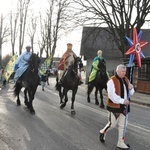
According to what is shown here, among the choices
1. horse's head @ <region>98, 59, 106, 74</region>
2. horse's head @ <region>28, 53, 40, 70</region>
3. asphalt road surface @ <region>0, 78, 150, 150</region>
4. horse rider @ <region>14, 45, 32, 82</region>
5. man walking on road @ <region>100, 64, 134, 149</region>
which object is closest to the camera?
man walking on road @ <region>100, 64, 134, 149</region>

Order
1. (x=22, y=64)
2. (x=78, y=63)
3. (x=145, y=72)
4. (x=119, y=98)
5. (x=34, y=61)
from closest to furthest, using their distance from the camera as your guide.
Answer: (x=119, y=98), (x=34, y=61), (x=78, y=63), (x=22, y=64), (x=145, y=72)

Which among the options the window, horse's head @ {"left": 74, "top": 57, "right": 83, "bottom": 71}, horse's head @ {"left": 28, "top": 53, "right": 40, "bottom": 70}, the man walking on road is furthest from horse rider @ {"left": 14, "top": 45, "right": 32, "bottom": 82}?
the window

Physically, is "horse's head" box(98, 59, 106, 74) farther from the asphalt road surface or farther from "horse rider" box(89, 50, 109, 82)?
the asphalt road surface

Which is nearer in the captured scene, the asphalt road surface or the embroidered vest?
the embroidered vest

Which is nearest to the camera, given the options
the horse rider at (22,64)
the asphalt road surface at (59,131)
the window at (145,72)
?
the asphalt road surface at (59,131)

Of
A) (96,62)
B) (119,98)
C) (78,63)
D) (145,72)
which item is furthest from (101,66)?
(145,72)

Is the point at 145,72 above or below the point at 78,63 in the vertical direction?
below

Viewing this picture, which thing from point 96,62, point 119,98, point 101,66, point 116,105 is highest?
point 96,62

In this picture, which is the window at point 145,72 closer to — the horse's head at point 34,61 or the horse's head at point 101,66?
the horse's head at point 101,66

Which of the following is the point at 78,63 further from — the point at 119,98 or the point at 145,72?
the point at 145,72

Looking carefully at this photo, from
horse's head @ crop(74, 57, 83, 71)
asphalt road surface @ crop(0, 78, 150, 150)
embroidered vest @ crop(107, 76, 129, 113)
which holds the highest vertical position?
horse's head @ crop(74, 57, 83, 71)

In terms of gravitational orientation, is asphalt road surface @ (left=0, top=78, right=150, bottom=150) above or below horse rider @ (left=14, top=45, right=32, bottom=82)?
below

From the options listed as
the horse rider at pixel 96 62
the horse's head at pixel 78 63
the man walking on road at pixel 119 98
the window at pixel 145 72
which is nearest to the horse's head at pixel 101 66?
the horse rider at pixel 96 62

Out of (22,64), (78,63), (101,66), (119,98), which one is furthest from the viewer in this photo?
(101,66)
